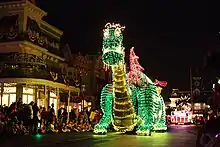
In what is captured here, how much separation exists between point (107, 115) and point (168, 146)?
24.1 feet

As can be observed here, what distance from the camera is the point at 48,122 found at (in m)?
25.0

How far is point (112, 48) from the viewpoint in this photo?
18781mm

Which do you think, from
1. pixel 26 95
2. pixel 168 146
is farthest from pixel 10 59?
pixel 168 146

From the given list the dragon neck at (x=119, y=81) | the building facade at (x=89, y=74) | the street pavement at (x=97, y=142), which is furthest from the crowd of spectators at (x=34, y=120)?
the building facade at (x=89, y=74)

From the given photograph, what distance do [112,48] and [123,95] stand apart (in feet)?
9.17

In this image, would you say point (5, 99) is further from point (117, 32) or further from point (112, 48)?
point (112, 48)

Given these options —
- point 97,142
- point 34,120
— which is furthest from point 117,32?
point 34,120

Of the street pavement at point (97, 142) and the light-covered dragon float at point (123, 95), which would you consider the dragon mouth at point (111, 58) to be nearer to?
the light-covered dragon float at point (123, 95)

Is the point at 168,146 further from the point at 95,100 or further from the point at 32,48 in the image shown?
the point at 95,100

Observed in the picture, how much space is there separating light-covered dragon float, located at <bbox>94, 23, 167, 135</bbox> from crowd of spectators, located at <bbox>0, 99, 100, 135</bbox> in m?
3.84

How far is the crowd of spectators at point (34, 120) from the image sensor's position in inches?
862

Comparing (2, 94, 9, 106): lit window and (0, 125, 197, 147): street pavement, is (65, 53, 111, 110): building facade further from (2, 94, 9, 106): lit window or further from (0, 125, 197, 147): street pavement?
(0, 125, 197, 147): street pavement

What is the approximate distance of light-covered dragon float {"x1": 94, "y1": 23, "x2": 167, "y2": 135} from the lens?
19078mm

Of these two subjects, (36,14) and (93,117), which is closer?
(93,117)
